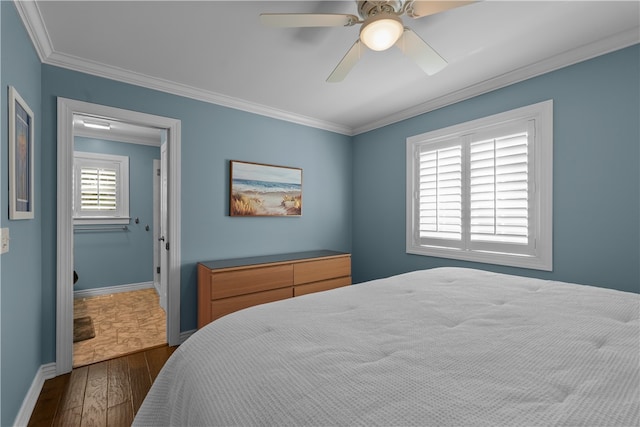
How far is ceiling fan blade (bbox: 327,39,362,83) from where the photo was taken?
180cm

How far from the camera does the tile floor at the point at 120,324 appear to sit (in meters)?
2.63

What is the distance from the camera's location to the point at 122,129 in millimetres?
4078

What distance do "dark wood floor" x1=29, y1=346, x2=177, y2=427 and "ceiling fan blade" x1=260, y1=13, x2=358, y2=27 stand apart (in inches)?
95.6

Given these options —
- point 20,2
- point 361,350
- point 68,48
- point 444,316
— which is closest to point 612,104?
point 444,316

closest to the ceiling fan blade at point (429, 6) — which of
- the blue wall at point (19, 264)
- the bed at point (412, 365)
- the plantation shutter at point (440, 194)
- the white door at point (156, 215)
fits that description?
the bed at point (412, 365)

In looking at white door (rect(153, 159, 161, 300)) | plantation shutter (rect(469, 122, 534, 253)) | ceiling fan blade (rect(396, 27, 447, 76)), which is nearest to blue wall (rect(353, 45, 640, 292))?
plantation shutter (rect(469, 122, 534, 253))

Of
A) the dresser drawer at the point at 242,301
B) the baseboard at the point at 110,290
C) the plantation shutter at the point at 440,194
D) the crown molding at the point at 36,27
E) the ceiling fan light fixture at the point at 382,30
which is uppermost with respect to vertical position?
the crown molding at the point at 36,27

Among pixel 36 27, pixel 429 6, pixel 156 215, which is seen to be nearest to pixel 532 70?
pixel 429 6

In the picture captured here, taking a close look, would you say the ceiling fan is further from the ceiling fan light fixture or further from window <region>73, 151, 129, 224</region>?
window <region>73, 151, 129, 224</region>

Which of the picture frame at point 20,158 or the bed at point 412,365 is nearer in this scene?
the bed at point 412,365

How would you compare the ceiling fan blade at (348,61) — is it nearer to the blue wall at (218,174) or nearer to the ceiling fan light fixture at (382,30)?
the ceiling fan light fixture at (382,30)

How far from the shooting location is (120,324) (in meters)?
3.24

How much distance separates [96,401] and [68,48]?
249 cm

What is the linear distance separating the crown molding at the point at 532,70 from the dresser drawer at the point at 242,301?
7.97 feet
